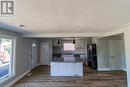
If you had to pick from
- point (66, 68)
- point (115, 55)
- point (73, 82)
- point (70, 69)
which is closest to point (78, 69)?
point (70, 69)

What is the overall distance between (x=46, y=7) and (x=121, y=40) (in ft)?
22.4

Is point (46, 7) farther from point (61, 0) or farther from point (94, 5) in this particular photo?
point (94, 5)

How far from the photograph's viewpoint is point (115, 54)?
7.38 metres

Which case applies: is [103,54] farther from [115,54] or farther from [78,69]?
[78,69]

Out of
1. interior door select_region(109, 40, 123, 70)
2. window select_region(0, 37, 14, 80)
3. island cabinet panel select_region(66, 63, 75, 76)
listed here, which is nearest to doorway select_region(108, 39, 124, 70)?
interior door select_region(109, 40, 123, 70)

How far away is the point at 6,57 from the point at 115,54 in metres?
6.46

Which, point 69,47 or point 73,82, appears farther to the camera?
point 69,47

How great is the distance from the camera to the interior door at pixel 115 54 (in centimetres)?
735

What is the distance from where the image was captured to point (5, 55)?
4.54 metres

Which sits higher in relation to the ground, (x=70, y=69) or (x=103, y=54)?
(x=103, y=54)

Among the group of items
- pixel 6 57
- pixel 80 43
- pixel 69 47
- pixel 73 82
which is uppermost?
pixel 80 43

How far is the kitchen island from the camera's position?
6246 millimetres

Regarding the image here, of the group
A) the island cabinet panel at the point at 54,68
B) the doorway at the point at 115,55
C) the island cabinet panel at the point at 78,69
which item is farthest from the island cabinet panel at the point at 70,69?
the doorway at the point at 115,55

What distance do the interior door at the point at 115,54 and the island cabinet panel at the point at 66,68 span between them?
249cm
